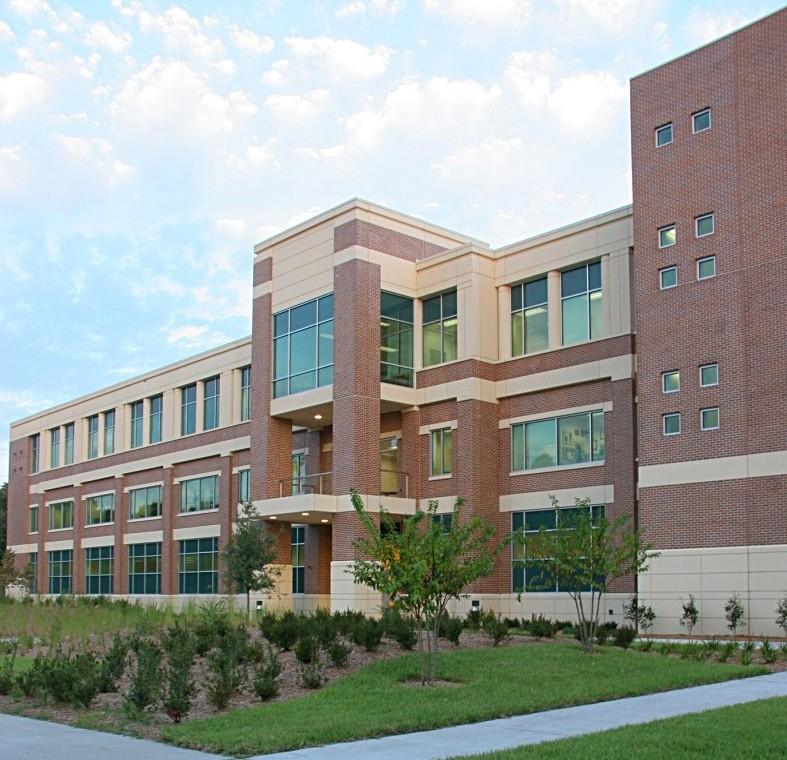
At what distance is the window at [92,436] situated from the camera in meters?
61.0

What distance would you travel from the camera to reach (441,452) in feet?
124

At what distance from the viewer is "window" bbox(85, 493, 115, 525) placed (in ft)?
190

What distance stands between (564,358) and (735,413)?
733cm

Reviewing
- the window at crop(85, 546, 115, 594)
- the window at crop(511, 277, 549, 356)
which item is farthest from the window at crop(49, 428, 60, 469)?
the window at crop(511, 277, 549, 356)

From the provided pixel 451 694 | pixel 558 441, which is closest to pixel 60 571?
pixel 558 441

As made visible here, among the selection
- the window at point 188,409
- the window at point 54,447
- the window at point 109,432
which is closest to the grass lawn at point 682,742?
the window at point 188,409

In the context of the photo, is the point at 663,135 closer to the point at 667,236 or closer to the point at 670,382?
the point at 667,236

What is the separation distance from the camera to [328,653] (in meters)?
19.6

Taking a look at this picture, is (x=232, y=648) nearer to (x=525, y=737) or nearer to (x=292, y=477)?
(x=525, y=737)

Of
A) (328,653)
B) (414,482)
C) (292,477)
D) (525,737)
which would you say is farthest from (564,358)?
(525,737)

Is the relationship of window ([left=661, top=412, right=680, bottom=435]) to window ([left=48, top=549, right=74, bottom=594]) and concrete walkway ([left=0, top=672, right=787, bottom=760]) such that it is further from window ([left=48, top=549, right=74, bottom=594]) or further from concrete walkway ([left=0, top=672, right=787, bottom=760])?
window ([left=48, top=549, right=74, bottom=594])

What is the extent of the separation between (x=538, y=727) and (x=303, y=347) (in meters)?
26.5

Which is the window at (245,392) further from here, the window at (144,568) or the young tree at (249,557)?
the young tree at (249,557)

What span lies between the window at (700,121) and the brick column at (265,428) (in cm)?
1674
